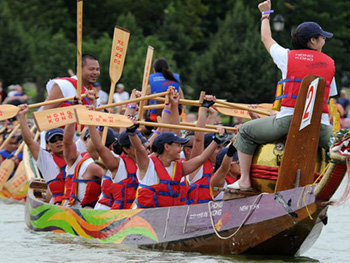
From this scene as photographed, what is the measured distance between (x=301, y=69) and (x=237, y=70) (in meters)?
19.3

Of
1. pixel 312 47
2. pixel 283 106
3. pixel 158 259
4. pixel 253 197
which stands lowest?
pixel 158 259

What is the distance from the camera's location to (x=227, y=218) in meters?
→ 7.99

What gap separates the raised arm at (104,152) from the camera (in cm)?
916

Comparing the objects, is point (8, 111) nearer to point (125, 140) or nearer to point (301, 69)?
point (125, 140)

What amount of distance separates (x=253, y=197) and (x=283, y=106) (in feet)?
2.65

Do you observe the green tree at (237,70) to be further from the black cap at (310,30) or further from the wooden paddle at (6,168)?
the black cap at (310,30)

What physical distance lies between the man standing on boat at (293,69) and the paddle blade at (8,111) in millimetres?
2946

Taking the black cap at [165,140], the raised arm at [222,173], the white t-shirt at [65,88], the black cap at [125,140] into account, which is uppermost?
the white t-shirt at [65,88]

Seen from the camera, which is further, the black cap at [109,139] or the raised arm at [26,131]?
the black cap at [109,139]

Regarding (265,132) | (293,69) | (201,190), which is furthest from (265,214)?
(201,190)

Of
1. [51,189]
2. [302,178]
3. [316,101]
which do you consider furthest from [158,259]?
[51,189]

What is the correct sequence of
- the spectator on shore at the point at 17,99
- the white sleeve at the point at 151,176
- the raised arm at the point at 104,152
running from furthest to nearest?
1. the spectator on shore at the point at 17,99
2. the raised arm at the point at 104,152
3. the white sleeve at the point at 151,176

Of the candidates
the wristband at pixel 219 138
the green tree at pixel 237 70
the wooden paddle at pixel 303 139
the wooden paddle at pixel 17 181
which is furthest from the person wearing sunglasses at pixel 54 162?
the green tree at pixel 237 70

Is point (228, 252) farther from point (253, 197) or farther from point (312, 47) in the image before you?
point (312, 47)
